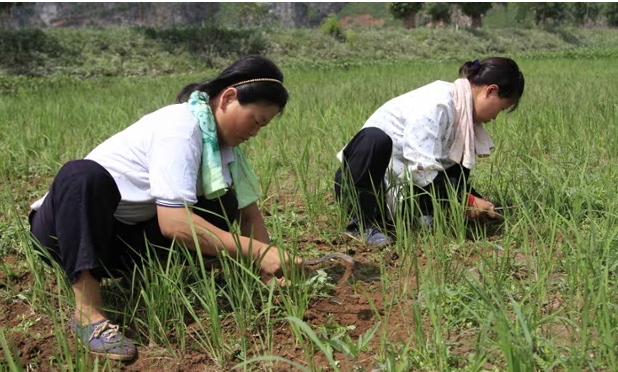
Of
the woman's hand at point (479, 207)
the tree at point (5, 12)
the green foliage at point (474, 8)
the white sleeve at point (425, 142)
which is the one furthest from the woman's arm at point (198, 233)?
the green foliage at point (474, 8)

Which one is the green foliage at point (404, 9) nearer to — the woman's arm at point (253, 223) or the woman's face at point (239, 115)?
the woman's arm at point (253, 223)

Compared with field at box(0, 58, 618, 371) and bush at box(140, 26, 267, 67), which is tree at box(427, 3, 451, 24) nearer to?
bush at box(140, 26, 267, 67)

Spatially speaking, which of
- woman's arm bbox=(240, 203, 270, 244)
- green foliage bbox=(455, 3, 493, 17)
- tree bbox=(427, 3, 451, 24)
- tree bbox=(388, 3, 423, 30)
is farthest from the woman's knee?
tree bbox=(427, 3, 451, 24)

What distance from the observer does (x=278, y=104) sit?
1557 millimetres

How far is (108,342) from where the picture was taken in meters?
1.44

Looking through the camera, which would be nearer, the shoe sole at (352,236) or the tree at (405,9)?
the shoe sole at (352,236)

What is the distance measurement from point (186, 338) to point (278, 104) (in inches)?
27.9

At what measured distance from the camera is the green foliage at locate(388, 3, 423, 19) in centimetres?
3391

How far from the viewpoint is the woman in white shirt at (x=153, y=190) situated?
4.64 feet

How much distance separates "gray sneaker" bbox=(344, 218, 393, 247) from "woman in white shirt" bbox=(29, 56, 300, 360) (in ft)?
2.04

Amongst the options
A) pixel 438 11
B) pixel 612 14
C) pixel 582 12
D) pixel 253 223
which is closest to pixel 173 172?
pixel 253 223

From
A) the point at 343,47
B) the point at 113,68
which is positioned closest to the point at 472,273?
the point at 113,68

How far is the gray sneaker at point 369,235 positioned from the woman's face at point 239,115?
0.78 metres

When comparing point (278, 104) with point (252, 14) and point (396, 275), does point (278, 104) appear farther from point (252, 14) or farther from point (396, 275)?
point (252, 14)
